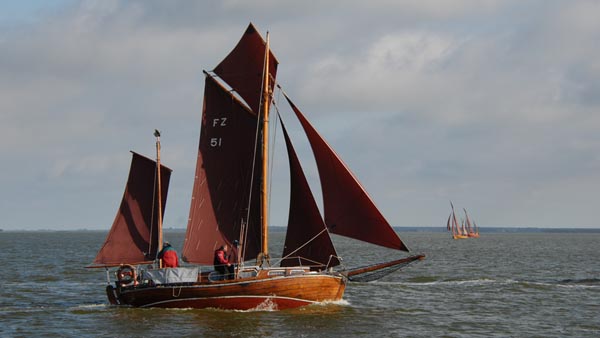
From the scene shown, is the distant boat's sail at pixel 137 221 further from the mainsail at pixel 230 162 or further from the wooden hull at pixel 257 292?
the wooden hull at pixel 257 292

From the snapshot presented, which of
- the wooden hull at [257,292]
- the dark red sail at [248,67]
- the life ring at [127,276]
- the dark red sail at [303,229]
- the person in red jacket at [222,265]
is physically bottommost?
the wooden hull at [257,292]

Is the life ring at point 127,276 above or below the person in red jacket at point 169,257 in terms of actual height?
below

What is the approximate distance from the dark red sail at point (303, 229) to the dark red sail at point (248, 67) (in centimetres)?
225

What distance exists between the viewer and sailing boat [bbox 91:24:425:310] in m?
31.8

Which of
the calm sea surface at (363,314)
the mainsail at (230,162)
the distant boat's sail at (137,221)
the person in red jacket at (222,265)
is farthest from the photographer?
the distant boat's sail at (137,221)

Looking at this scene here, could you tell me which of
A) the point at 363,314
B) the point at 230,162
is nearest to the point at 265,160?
the point at 230,162

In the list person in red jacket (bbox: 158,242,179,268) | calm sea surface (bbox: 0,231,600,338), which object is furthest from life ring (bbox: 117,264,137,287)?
person in red jacket (bbox: 158,242,179,268)

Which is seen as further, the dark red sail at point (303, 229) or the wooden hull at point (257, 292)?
the dark red sail at point (303, 229)

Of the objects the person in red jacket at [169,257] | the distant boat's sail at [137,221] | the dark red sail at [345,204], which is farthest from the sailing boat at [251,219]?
the distant boat's sail at [137,221]

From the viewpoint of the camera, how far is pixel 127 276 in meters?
34.7

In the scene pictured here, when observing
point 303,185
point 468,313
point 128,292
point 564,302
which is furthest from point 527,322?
point 128,292

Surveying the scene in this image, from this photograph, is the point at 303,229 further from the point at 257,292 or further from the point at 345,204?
the point at 257,292

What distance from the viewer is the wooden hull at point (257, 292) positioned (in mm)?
31922

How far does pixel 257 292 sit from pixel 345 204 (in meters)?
5.13
